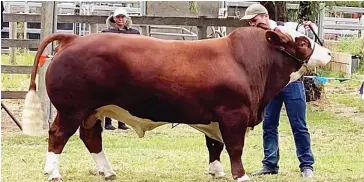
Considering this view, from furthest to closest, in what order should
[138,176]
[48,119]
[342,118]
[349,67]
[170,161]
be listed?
[349,67], [342,118], [48,119], [170,161], [138,176]

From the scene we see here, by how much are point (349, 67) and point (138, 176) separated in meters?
12.0

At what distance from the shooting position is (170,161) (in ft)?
26.6

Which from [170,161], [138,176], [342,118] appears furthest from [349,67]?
[138,176]

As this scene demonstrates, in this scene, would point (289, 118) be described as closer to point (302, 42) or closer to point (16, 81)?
point (302, 42)

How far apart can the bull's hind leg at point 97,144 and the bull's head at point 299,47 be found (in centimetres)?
167

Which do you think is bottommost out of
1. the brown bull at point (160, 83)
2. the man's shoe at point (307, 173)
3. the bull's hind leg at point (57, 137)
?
the man's shoe at point (307, 173)

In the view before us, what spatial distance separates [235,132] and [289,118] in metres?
0.95

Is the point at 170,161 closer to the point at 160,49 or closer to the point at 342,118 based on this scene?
the point at 160,49

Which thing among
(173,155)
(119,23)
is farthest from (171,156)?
(119,23)

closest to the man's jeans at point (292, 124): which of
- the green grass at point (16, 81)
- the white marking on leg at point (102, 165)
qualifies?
the white marking on leg at point (102, 165)

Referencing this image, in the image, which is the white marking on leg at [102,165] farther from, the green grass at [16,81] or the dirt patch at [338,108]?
the green grass at [16,81]

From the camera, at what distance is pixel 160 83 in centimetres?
626

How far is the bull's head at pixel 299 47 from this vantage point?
6645 mm

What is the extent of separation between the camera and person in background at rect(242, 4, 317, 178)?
6.95 metres
